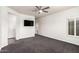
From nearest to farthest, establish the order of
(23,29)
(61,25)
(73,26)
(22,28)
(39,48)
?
(39,48) < (73,26) < (61,25) < (22,28) < (23,29)

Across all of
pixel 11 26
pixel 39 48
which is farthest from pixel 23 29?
pixel 39 48

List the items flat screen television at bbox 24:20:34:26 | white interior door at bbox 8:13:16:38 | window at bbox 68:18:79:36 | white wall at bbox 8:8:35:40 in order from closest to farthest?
window at bbox 68:18:79:36, white wall at bbox 8:8:35:40, white interior door at bbox 8:13:16:38, flat screen television at bbox 24:20:34:26

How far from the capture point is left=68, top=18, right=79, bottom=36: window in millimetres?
4242

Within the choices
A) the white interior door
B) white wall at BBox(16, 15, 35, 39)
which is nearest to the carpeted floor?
white wall at BBox(16, 15, 35, 39)

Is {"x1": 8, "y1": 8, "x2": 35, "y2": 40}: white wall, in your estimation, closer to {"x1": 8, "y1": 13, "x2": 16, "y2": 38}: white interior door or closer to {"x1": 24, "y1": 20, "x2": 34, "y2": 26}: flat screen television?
{"x1": 24, "y1": 20, "x2": 34, "y2": 26}: flat screen television

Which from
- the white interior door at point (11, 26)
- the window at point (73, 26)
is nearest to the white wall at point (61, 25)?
the window at point (73, 26)

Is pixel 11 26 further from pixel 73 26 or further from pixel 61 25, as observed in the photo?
pixel 73 26

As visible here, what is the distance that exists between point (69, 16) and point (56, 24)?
1.49 m

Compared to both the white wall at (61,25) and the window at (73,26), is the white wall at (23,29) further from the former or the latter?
the window at (73,26)

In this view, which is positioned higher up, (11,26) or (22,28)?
(11,26)

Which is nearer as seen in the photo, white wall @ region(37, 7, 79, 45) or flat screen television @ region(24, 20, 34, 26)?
white wall @ region(37, 7, 79, 45)

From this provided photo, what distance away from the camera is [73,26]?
448cm
